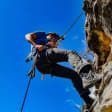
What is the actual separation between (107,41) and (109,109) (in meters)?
3.53

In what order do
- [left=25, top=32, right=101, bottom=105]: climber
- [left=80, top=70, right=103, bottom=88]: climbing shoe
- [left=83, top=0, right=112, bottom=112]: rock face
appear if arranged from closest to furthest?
[left=83, top=0, right=112, bottom=112]: rock face → [left=80, top=70, right=103, bottom=88]: climbing shoe → [left=25, top=32, right=101, bottom=105]: climber

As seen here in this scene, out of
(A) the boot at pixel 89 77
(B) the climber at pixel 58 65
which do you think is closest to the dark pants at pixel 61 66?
(B) the climber at pixel 58 65

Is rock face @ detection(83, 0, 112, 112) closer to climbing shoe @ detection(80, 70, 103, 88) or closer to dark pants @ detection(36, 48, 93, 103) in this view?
climbing shoe @ detection(80, 70, 103, 88)

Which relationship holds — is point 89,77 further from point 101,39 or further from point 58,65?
point 101,39

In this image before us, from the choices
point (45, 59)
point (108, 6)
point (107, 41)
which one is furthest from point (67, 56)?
point (107, 41)

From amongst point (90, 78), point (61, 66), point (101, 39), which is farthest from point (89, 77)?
point (101, 39)

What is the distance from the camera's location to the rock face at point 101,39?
11.6ft

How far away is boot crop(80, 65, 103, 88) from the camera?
3.95m

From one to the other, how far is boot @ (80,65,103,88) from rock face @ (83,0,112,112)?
7.4 inches

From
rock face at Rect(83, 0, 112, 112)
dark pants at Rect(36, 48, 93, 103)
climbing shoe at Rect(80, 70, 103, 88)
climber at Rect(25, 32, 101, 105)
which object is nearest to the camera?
rock face at Rect(83, 0, 112, 112)

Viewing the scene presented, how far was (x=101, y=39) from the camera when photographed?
653 cm

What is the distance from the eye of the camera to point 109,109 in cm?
339

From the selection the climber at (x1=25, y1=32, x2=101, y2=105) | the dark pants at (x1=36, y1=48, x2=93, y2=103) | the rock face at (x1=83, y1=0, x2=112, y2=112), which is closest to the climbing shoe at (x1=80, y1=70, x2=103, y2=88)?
the climber at (x1=25, y1=32, x2=101, y2=105)

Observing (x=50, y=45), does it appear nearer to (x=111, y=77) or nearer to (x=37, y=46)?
(x=37, y=46)
